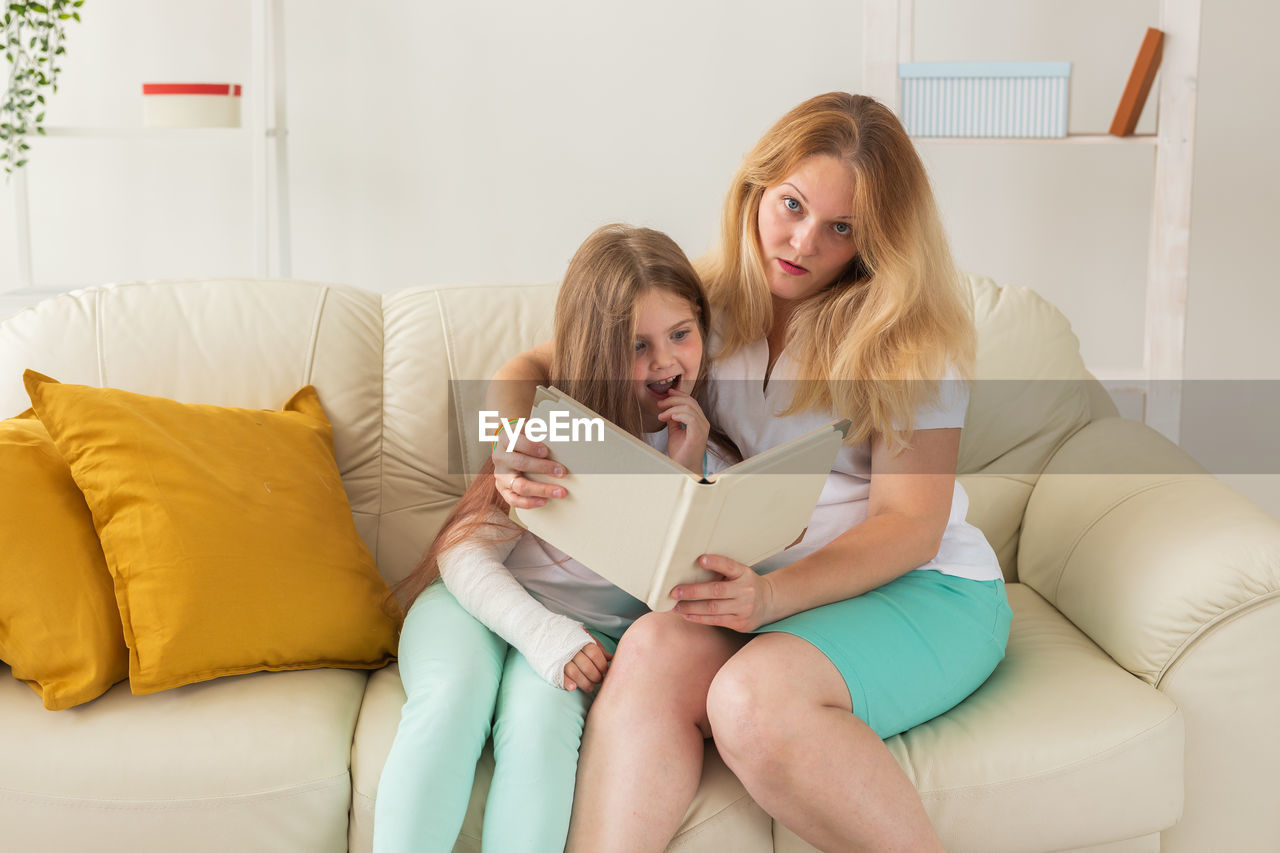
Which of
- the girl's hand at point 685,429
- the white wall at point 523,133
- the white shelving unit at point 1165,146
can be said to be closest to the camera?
the girl's hand at point 685,429

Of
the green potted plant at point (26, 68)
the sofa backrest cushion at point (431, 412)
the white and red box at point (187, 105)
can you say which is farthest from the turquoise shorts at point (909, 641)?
the green potted plant at point (26, 68)

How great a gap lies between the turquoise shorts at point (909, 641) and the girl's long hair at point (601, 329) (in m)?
0.38

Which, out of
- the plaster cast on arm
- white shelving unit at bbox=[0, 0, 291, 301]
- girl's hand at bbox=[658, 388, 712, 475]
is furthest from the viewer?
white shelving unit at bbox=[0, 0, 291, 301]

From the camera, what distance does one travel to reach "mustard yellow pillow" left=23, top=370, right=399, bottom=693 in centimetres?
139

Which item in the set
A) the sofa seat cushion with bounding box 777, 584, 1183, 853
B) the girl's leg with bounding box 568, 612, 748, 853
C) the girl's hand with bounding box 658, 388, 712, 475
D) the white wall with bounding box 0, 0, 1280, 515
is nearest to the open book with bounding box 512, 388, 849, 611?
the girl's leg with bounding box 568, 612, 748, 853

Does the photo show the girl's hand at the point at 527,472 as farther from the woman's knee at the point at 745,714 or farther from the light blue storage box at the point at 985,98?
the light blue storage box at the point at 985,98

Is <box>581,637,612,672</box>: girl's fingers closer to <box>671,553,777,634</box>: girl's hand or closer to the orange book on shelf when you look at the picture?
<box>671,553,777,634</box>: girl's hand

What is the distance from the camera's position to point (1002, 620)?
1.42 metres

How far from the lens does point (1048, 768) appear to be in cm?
127

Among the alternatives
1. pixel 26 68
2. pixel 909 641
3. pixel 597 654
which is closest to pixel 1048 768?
pixel 909 641

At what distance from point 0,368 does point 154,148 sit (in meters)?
1.06

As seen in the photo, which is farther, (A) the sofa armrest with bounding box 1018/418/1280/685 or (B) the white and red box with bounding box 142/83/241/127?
(B) the white and red box with bounding box 142/83/241/127

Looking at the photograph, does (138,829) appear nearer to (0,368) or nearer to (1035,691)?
(0,368)

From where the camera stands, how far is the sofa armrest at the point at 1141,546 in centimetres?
137
